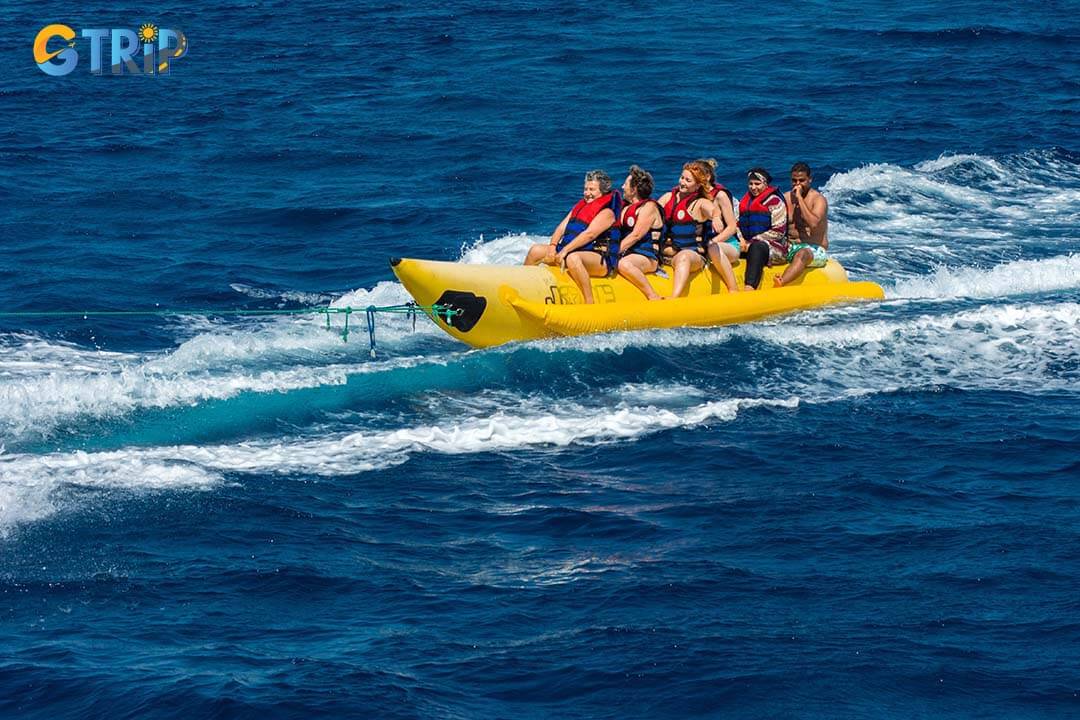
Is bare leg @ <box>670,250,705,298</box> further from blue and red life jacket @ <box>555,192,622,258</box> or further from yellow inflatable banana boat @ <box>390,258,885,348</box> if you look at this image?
blue and red life jacket @ <box>555,192,622,258</box>

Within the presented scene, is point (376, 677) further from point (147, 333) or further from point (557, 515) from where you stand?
point (147, 333)

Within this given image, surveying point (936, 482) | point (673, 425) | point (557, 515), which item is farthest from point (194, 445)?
point (936, 482)

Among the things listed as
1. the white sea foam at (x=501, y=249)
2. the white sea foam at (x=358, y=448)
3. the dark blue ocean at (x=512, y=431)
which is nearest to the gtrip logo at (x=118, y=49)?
the dark blue ocean at (x=512, y=431)

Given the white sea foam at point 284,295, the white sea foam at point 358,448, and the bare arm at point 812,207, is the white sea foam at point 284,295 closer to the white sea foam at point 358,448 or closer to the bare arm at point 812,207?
the white sea foam at point 358,448

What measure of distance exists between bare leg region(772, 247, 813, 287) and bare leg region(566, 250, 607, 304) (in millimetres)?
1561

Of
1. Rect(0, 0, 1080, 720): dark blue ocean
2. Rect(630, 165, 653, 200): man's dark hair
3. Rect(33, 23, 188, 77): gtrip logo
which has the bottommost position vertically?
Rect(0, 0, 1080, 720): dark blue ocean

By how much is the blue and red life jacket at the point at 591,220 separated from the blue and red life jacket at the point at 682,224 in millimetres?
507

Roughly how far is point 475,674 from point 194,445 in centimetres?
303

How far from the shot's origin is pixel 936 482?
8.09 m

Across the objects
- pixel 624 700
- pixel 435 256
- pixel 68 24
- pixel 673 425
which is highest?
pixel 68 24

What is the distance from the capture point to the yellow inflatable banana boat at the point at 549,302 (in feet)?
33.4

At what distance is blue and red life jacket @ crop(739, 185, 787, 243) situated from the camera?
450 inches

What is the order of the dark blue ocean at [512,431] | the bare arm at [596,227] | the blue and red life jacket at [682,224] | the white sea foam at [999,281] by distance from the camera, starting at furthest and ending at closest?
the white sea foam at [999,281] < the blue and red life jacket at [682,224] < the bare arm at [596,227] < the dark blue ocean at [512,431]

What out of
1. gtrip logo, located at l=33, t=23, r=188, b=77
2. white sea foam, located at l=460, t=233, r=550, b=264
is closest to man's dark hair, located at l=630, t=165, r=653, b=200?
white sea foam, located at l=460, t=233, r=550, b=264
